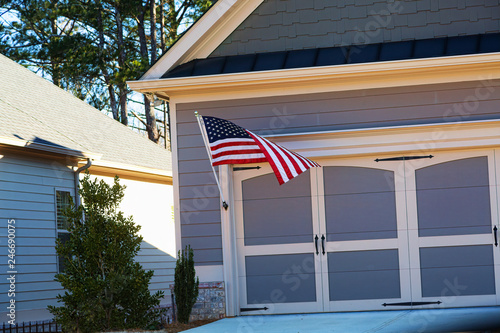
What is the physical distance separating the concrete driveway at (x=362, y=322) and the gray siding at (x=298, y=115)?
1339mm

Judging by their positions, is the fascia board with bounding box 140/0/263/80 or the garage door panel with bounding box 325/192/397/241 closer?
the garage door panel with bounding box 325/192/397/241

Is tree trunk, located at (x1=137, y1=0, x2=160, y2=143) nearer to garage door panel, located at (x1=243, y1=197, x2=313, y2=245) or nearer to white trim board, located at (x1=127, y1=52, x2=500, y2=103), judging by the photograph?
white trim board, located at (x1=127, y1=52, x2=500, y2=103)

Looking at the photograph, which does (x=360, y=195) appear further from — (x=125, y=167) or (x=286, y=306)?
(x=125, y=167)

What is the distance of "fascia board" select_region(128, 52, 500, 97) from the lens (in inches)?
385

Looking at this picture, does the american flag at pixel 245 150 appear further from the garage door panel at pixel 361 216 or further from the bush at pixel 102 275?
the bush at pixel 102 275

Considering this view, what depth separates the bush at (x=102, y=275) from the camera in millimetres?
9500

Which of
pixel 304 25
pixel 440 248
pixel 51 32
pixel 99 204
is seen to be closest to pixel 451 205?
pixel 440 248

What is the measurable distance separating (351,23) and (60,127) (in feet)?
22.9

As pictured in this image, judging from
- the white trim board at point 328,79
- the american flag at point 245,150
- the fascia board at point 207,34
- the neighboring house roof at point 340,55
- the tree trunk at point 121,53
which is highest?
the tree trunk at point 121,53

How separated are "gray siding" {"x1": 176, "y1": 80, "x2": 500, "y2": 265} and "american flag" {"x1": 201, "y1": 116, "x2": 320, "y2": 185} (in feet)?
2.47

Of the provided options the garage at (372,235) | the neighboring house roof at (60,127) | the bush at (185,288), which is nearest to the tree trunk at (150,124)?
the neighboring house roof at (60,127)

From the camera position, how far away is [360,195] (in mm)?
10211

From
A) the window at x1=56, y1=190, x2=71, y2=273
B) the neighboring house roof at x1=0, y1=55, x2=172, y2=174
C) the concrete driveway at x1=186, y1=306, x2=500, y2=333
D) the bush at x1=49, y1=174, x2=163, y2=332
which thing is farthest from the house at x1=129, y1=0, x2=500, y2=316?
the window at x1=56, y1=190, x2=71, y2=273

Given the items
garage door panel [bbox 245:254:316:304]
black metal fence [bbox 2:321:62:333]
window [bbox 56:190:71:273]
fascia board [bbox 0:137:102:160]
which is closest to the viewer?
garage door panel [bbox 245:254:316:304]
